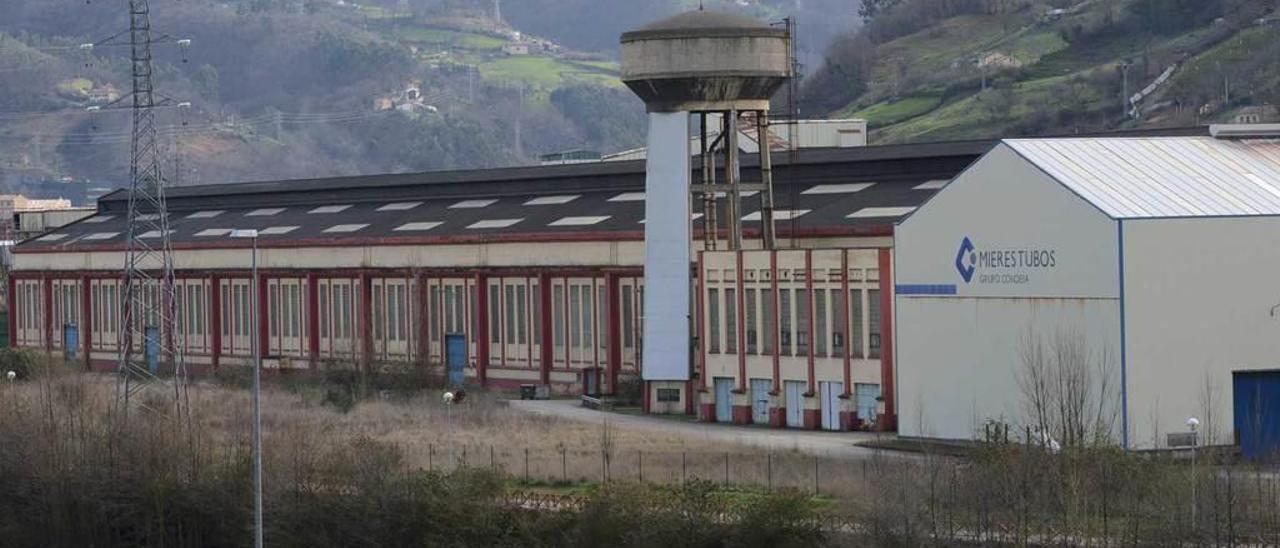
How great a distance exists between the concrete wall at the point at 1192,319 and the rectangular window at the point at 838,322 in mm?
10803

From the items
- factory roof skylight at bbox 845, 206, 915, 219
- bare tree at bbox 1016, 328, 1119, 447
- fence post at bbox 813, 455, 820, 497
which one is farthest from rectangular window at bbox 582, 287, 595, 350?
bare tree at bbox 1016, 328, 1119, 447

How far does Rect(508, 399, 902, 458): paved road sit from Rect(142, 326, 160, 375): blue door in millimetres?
12716

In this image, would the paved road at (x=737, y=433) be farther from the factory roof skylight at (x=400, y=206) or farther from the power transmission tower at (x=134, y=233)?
the factory roof skylight at (x=400, y=206)

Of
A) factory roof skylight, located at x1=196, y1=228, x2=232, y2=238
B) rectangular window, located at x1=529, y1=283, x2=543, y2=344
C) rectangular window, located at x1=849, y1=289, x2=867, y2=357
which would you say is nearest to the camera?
rectangular window, located at x1=849, y1=289, x2=867, y2=357

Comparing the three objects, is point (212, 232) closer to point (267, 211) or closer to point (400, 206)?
point (267, 211)

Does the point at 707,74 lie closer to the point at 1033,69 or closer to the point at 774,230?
the point at 774,230

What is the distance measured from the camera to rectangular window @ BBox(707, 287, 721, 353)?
60.9 m

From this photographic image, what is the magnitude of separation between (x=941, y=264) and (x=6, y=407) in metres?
21.0

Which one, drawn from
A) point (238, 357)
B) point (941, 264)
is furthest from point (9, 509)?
point (238, 357)

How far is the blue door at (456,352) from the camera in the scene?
7406 cm

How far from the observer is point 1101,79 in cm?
16050

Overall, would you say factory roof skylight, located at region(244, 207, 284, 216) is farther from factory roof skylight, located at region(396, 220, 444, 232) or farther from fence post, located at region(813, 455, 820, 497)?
fence post, located at region(813, 455, 820, 497)

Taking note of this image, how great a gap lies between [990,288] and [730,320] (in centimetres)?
1131

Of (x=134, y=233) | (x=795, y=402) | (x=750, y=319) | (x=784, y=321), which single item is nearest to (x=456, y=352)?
(x=134, y=233)
